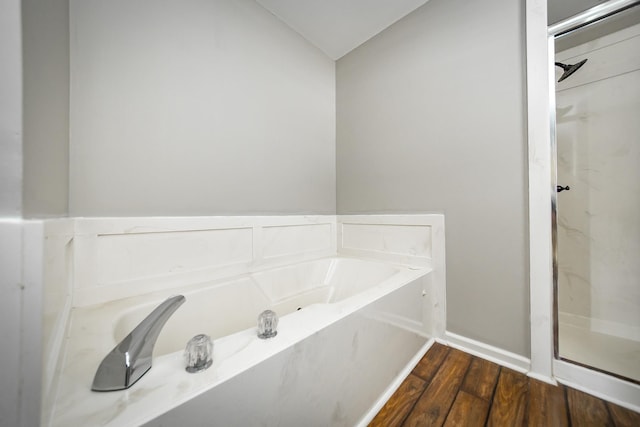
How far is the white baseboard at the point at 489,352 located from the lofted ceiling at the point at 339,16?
7.01ft

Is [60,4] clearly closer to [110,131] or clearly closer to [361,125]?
[110,131]

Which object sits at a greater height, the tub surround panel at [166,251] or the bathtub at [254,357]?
the tub surround panel at [166,251]

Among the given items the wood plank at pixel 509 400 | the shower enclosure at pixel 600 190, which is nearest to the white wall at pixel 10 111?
the wood plank at pixel 509 400

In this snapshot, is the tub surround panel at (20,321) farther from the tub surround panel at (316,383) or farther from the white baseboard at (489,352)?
the white baseboard at (489,352)

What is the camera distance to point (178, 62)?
107cm

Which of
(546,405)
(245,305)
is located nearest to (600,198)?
(546,405)

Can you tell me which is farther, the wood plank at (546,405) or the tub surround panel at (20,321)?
the wood plank at (546,405)

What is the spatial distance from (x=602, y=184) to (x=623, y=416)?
4.24ft

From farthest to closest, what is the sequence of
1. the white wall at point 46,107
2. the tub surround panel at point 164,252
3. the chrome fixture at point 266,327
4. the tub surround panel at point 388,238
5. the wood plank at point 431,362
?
the tub surround panel at point 388,238, the wood plank at point 431,362, the tub surround panel at point 164,252, the chrome fixture at point 266,327, the white wall at point 46,107

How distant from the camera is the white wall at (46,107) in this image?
0.40 metres

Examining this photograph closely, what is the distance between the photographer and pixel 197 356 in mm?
476

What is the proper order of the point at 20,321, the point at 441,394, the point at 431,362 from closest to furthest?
the point at 20,321 → the point at 441,394 → the point at 431,362

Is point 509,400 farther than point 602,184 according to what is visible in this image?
No

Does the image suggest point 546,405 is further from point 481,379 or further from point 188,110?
point 188,110
